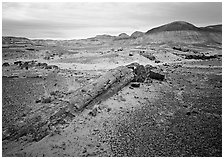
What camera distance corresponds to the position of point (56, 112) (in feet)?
25.4

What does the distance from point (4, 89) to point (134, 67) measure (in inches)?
335

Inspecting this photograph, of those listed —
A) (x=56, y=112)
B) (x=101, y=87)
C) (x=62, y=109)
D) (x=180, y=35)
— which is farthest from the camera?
(x=180, y=35)

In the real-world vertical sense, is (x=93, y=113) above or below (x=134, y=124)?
above

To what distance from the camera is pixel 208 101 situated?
1039cm

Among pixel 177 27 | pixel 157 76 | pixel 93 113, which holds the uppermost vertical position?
pixel 177 27

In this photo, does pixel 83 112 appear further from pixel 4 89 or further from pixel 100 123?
pixel 4 89

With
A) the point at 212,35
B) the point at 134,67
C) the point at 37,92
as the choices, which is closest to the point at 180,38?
the point at 212,35

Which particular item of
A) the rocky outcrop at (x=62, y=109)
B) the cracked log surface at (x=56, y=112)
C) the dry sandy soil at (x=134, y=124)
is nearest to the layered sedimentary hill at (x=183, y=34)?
the dry sandy soil at (x=134, y=124)

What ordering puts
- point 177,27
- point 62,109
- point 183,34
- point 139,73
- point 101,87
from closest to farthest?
1. point 62,109
2. point 101,87
3. point 139,73
4. point 183,34
5. point 177,27

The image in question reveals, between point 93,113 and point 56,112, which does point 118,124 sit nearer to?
point 93,113

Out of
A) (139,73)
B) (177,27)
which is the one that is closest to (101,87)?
(139,73)

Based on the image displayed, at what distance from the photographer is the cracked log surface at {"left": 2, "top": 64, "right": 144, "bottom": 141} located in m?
6.92

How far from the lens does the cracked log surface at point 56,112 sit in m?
6.92

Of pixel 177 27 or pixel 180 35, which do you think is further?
pixel 177 27
